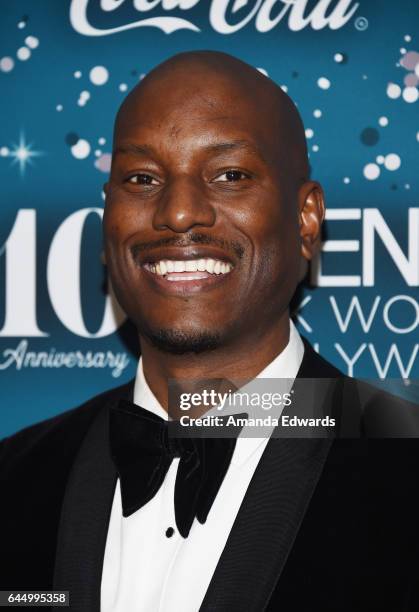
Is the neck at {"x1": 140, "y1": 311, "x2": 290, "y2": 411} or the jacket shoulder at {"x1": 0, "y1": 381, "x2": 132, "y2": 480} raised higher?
the neck at {"x1": 140, "y1": 311, "x2": 290, "y2": 411}

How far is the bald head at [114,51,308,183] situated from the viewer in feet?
4.91

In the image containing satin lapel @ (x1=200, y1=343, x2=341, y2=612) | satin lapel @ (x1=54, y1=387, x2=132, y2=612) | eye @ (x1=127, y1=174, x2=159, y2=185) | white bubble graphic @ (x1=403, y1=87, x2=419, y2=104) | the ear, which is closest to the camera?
satin lapel @ (x1=200, y1=343, x2=341, y2=612)

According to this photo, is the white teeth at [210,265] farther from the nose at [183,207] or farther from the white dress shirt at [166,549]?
the white dress shirt at [166,549]

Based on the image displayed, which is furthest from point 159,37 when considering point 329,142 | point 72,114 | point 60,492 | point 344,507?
point 344,507

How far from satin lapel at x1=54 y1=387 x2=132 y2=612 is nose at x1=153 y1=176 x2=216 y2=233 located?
1.74ft

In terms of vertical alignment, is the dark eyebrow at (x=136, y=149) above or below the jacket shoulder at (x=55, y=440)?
above

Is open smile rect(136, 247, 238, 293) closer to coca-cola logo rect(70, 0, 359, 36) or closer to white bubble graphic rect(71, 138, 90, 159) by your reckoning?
white bubble graphic rect(71, 138, 90, 159)

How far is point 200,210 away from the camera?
1.43 metres

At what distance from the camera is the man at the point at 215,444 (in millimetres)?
1323

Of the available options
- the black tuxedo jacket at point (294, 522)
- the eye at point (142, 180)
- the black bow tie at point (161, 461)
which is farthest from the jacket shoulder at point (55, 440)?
the eye at point (142, 180)

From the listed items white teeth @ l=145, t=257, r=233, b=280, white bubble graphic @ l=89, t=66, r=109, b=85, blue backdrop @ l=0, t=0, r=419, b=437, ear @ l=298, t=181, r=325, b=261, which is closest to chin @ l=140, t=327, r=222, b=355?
white teeth @ l=145, t=257, r=233, b=280

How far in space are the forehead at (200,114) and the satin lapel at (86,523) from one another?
67cm

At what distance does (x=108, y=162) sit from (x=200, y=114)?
75 centimetres

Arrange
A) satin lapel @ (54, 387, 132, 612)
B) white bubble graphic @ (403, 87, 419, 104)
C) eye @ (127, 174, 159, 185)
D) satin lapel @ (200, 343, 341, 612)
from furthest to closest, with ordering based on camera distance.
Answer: white bubble graphic @ (403, 87, 419, 104)
eye @ (127, 174, 159, 185)
satin lapel @ (54, 387, 132, 612)
satin lapel @ (200, 343, 341, 612)
